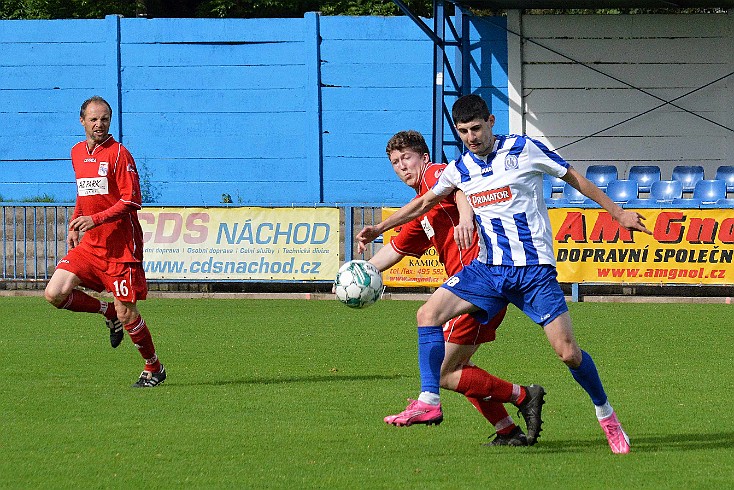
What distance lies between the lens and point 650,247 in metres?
16.8

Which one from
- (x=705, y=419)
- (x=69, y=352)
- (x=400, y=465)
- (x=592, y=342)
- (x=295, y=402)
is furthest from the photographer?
(x=592, y=342)

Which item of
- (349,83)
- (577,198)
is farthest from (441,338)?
(349,83)

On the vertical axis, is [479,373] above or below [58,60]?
below

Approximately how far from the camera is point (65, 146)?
76.3 ft

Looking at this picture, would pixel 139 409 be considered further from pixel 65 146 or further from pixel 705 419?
pixel 65 146

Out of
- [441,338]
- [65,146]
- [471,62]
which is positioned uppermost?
[471,62]

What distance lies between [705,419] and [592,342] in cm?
459

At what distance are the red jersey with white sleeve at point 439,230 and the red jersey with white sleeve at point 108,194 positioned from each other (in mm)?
2622

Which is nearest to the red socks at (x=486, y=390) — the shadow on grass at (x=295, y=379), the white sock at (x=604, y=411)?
the white sock at (x=604, y=411)

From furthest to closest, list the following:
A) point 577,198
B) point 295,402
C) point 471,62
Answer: point 471,62 < point 577,198 < point 295,402

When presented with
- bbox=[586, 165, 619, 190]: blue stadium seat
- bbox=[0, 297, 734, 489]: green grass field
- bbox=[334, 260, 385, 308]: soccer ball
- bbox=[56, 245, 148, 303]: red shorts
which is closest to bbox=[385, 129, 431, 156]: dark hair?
bbox=[334, 260, 385, 308]: soccer ball

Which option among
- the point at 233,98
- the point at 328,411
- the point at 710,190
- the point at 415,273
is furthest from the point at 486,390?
the point at 233,98

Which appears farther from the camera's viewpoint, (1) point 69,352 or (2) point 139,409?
(1) point 69,352

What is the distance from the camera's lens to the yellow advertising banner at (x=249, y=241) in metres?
17.6
